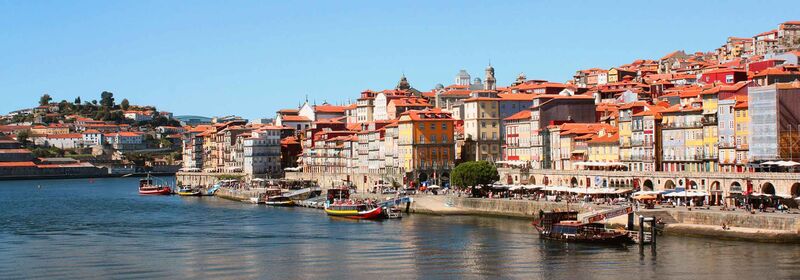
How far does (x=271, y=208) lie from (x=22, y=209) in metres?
21.1

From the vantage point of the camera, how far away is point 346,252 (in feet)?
187

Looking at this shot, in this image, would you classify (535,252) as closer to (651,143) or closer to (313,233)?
(313,233)

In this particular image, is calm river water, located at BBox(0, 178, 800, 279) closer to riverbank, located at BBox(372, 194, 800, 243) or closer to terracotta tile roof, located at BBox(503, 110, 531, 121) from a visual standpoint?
riverbank, located at BBox(372, 194, 800, 243)

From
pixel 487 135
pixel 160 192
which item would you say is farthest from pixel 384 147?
pixel 160 192

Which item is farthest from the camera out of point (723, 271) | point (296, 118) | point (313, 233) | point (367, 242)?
point (296, 118)

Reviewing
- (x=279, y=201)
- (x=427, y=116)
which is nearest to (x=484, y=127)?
(x=427, y=116)

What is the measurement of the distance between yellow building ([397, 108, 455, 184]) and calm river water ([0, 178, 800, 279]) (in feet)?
75.6

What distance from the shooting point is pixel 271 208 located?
9656 cm

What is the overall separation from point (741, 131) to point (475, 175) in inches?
822

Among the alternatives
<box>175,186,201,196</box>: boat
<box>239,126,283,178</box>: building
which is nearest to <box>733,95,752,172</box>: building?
<box>175,186,201,196</box>: boat

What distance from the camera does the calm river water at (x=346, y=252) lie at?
4888cm

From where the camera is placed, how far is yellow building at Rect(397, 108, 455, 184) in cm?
10375

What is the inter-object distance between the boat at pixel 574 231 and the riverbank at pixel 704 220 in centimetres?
310

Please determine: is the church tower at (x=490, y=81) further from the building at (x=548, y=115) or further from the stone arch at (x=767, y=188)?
the stone arch at (x=767, y=188)
